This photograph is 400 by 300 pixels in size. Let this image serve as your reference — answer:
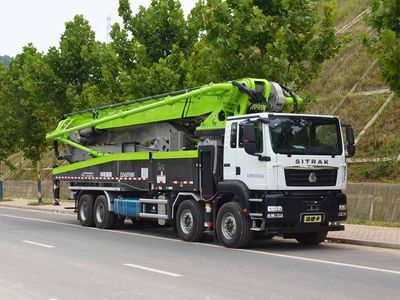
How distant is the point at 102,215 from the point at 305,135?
26.6 ft

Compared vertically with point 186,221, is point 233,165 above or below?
above

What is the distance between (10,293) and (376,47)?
983cm

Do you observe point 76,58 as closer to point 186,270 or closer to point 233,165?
point 233,165

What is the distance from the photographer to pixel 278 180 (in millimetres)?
12922

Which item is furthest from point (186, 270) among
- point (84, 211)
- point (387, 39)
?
point (84, 211)

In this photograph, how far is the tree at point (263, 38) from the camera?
18219mm

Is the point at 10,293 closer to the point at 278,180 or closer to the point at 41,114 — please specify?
the point at 278,180

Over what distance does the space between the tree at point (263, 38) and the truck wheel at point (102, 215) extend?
5055 mm

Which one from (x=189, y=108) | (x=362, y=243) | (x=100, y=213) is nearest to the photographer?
(x=362, y=243)

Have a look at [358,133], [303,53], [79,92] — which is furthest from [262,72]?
[79,92]

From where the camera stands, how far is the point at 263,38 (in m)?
18.7

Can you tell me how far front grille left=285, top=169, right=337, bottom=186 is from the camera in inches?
515

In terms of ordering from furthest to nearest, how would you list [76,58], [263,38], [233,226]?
[76,58]
[263,38]
[233,226]

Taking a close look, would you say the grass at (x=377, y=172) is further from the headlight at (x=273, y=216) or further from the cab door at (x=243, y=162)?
the headlight at (x=273, y=216)
